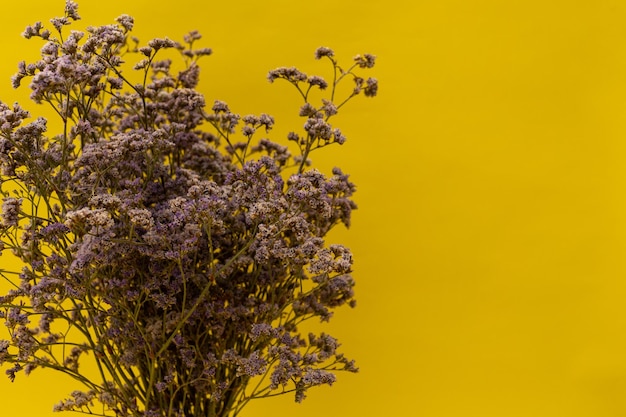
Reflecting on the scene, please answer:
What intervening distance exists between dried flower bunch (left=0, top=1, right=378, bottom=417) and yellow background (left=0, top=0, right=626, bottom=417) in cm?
91

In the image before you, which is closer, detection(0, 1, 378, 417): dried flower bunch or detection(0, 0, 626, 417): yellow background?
detection(0, 1, 378, 417): dried flower bunch

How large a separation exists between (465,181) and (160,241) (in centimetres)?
153

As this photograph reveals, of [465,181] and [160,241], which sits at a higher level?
[465,181]

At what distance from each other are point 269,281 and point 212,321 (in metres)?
0.16

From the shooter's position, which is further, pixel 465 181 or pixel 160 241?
pixel 465 181

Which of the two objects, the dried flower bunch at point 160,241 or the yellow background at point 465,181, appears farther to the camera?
the yellow background at point 465,181

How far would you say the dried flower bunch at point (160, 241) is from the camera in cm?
186

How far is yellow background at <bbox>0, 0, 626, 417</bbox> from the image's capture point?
3.06m

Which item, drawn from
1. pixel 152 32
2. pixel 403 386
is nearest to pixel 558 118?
pixel 403 386

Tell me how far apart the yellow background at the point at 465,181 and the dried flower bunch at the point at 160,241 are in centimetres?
91

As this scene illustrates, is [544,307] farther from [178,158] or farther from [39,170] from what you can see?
[39,170]

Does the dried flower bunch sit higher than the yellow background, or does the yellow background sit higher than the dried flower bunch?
the yellow background

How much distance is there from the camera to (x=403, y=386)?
317cm

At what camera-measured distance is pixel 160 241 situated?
185cm
